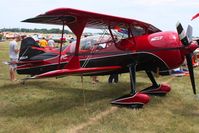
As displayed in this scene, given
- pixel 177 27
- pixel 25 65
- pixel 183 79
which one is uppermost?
pixel 177 27

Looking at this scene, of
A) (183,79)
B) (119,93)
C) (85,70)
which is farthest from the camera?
(183,79)

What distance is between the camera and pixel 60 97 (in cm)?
855

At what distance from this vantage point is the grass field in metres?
5.89

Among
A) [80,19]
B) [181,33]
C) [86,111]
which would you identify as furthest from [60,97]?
[181,33]

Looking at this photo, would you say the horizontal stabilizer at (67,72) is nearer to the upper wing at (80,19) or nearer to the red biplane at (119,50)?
the red biplane at (119,50)

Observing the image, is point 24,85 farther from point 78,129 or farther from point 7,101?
point 78,129

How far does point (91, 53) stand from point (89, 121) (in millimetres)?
2710

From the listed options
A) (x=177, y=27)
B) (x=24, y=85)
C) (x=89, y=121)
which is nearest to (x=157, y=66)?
(x=177, y=27)

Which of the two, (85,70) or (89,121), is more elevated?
(85,70)

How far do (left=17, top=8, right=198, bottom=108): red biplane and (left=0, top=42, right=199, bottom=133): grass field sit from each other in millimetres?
571

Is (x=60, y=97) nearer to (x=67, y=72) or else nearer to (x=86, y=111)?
(x=86, y=111)

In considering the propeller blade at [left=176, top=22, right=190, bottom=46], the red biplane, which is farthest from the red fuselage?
the propeller blade at [left=176, top=22, right=190, bottom=46]

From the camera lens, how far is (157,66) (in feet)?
26.0

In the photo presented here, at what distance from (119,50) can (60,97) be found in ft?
6.82
